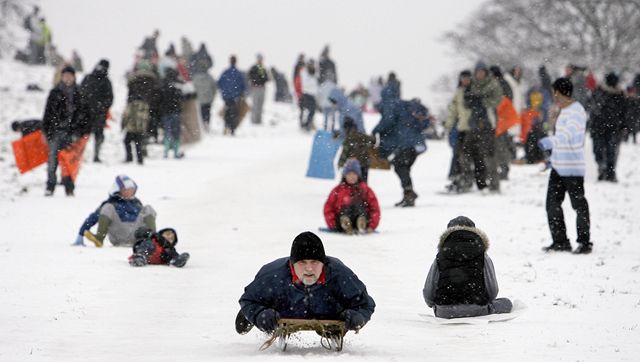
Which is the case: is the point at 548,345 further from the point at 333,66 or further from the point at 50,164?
the point at 333,66

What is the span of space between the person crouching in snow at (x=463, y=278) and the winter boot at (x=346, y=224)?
6250 millimetres

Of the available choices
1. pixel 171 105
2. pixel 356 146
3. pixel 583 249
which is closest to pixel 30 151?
pixel 356 146

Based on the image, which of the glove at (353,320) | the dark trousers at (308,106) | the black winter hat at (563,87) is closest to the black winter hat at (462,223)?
the glove at (353,320)

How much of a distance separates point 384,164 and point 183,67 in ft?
53.3

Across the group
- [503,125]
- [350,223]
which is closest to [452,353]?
[350,223]

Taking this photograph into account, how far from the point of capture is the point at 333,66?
39188 millimetres

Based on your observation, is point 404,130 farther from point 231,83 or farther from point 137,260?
point 231,83

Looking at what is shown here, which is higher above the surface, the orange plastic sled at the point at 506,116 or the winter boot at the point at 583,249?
the orange plastic sled at the point at 506,116

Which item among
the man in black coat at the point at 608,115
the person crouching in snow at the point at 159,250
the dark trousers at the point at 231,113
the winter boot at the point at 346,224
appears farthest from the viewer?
the dark trousers at the point at 231,113

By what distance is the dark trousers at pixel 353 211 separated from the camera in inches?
621

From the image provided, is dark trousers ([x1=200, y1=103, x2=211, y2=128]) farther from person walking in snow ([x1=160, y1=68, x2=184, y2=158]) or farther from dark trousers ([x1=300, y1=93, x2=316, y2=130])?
person walking in snow ([x1=160, y1=68, x2=184, y2=158])

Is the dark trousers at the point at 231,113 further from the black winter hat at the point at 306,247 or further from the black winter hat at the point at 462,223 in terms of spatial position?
the black winter hat at the point at 306,247

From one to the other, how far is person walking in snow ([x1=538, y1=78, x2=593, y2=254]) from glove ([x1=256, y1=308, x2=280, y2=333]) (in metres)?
6.82

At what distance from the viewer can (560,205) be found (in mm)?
13586
